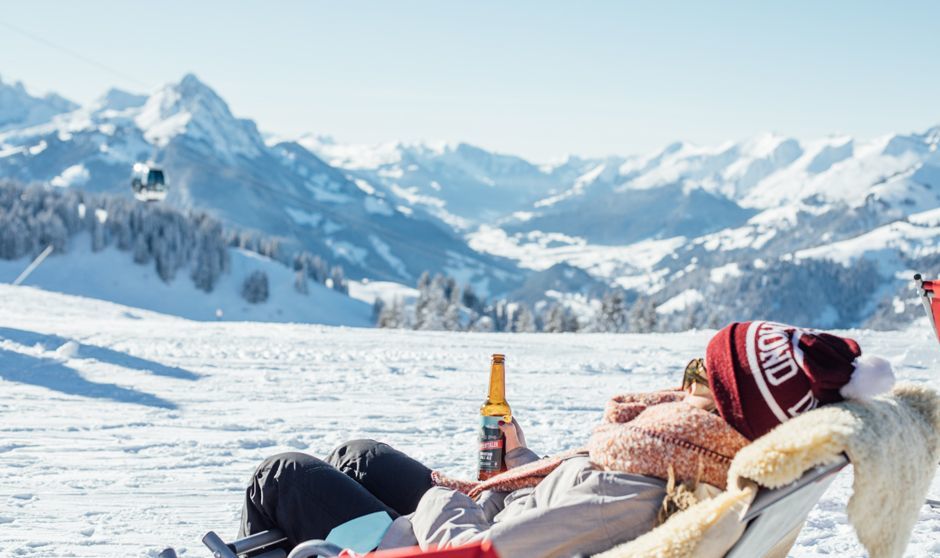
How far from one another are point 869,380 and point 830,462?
360mm

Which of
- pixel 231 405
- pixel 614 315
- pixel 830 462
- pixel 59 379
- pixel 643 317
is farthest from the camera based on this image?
pixel 614 315

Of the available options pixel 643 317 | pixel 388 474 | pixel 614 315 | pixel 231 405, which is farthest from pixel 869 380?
pixel 614 315

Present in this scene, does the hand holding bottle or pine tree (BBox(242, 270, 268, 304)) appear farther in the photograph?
pine tree (BBox(242, 270, 268, 304))

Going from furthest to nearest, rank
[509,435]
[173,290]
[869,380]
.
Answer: [173,290], [509,435], [869,380]

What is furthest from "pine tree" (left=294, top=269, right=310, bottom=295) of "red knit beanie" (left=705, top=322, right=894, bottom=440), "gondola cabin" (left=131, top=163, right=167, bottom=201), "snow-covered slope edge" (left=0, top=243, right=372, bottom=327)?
"red knit beanie" (left=705, top=322, right=894, bottom=440)

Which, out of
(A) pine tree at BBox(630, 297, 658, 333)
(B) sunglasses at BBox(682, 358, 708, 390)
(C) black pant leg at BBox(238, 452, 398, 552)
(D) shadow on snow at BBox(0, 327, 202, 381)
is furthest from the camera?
(A) pine tree at BBox(630, 297, 658, 333)

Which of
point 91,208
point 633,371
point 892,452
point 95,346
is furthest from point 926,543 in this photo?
point 91,208

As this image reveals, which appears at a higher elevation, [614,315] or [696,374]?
[614,315]

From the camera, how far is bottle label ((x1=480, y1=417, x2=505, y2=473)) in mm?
4176

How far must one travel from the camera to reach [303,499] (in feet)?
11.9

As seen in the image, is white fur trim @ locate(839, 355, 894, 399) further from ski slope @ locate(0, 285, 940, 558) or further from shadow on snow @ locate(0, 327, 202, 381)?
shadow on snow @ locate(0, 327, 202, 381)

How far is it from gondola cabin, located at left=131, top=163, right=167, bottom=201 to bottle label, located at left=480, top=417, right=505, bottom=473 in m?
32.5

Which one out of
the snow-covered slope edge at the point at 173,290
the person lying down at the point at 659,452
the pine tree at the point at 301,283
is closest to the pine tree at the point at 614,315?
the snow-covered slope edge at the point at 173,290

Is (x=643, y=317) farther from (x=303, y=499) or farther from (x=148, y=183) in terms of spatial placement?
(x=303, y=499)
